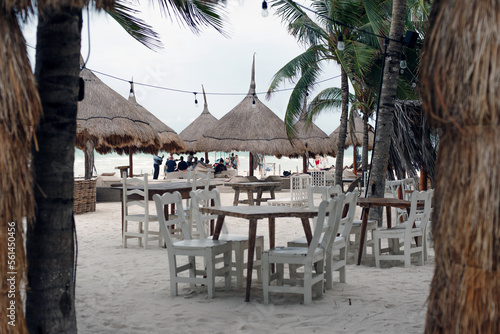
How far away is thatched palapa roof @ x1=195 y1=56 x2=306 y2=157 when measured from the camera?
56.3ft

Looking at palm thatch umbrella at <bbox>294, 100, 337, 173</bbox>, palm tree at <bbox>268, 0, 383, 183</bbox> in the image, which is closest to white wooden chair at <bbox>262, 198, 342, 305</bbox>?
palm tree at <bbox>268, 0, 383, 183</bbox>

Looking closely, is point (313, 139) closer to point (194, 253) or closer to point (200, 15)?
point (200, 15)

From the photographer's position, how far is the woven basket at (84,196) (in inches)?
442

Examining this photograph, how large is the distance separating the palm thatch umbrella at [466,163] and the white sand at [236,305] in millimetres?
1167

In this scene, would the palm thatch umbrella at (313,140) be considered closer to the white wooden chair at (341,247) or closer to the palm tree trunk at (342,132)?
the palm tree trunk at (342,132)

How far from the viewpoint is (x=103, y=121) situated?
12.9 metres

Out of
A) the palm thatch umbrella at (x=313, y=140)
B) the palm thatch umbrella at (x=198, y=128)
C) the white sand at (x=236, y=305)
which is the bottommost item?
the white sand at (x=236, y=305)

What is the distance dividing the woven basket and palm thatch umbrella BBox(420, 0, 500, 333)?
33.1ft

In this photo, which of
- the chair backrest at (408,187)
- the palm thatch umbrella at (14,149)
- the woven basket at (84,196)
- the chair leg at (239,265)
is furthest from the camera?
the woven basket at (84,196)

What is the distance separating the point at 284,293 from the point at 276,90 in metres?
10.9

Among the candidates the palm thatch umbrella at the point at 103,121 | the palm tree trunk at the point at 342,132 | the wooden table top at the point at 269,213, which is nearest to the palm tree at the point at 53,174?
the wooden table top at the point at 269,213

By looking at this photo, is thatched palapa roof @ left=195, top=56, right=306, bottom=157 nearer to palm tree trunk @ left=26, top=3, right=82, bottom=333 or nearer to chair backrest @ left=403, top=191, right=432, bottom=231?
chair backrest @ left=403, top=191, right=432, bottom=231

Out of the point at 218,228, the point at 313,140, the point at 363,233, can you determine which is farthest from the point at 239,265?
the point at 313,140

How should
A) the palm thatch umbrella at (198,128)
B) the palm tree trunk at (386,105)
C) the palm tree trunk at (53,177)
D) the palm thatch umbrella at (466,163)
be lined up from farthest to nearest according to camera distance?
the palm thatch umbrella at (198,128), the palm tree trunk at (386,105), the palm tree trunk at (53,177), the palm thatch umbrella at (466,163)
